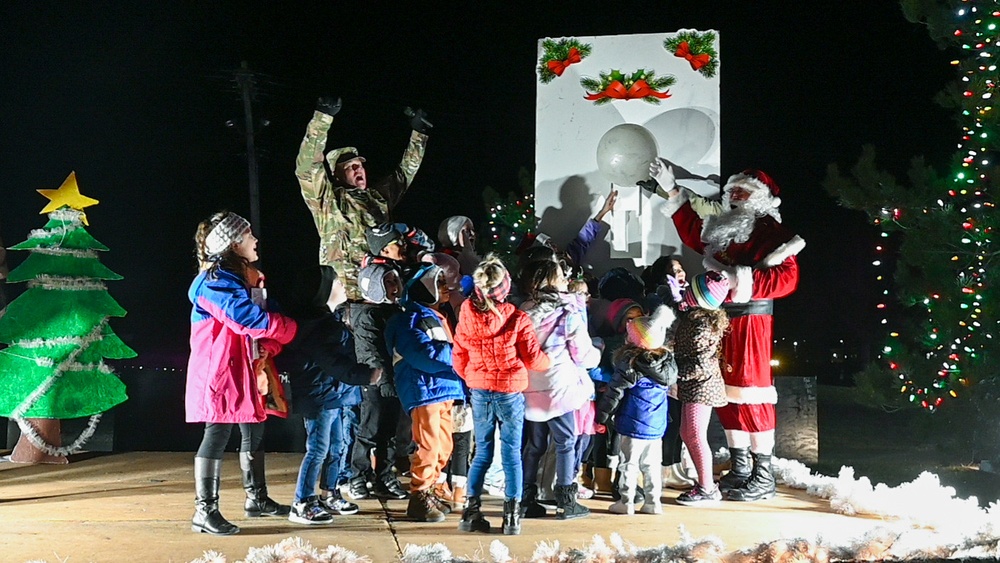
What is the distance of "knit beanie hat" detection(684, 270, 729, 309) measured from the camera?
675cm

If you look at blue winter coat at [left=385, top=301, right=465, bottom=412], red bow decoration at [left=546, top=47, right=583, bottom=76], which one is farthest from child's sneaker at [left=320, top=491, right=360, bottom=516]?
red bow decoration at [left=546, top=47, right=583, bottom=76]

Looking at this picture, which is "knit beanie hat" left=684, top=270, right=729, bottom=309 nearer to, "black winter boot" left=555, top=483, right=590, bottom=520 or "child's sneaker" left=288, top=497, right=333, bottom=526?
"black winter boot" left=555, top=483, right=590, bottom=520

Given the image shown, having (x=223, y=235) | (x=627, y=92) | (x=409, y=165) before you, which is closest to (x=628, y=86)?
(x=627, y=92)

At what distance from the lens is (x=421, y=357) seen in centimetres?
593

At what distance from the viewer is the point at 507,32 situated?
14.0 m

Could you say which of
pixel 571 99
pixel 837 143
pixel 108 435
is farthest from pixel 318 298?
pixel 837 143

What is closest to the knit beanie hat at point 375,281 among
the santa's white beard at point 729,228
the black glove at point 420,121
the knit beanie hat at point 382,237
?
the knit beanie hat at point 382,237

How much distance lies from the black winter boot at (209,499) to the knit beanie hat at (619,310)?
107 inches

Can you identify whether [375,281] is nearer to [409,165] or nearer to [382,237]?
[382,237]

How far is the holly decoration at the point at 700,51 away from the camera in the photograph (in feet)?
25.6

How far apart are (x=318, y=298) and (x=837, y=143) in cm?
1262

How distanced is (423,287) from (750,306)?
2.31 m

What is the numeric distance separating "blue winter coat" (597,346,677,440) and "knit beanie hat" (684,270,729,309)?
0.59 m

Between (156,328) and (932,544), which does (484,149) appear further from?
(932,544)
